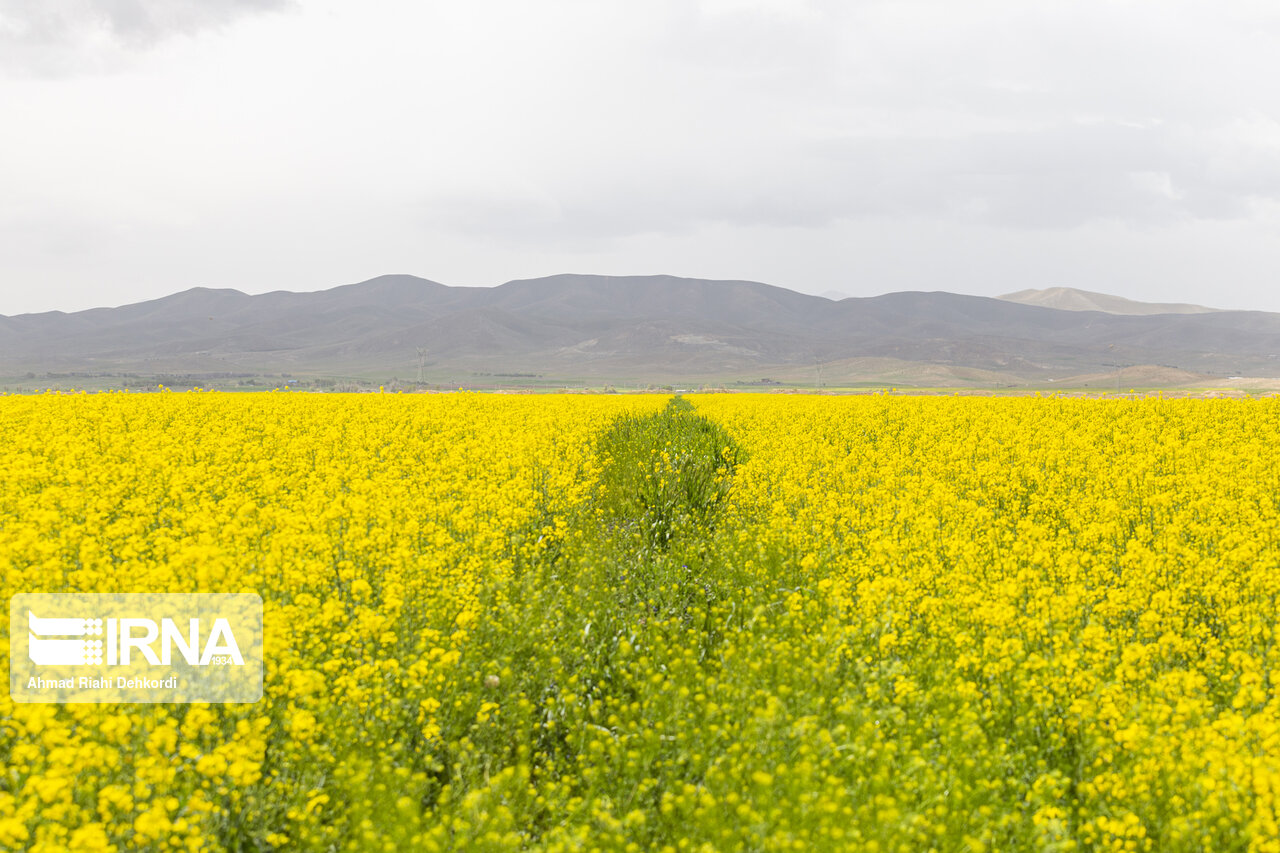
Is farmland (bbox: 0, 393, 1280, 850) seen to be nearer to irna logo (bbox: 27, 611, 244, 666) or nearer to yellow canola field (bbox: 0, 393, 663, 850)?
yellow canola field (bbox: 0, 393, 663, 850)

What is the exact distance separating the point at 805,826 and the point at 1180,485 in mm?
10475

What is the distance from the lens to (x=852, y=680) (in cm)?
540

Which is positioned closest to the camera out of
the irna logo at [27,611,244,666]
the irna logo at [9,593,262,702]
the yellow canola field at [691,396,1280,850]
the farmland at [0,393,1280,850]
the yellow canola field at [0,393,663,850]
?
the yellow canola field at [0,393,663,850]

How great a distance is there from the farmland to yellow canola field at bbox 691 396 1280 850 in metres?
0.04

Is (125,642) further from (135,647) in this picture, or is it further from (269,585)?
(269,585)

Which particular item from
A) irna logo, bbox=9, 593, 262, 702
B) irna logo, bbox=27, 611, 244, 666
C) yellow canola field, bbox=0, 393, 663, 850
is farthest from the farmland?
irna logo, bbox=27, 611, 244, 666

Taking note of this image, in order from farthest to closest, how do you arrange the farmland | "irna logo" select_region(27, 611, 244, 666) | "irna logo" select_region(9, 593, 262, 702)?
"irna logo" select_region(27, 611, 244, 666) < "irna logo" select_region(9, 593, 262, 702) < the farmland

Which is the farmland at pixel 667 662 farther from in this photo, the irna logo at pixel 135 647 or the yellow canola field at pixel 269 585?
the irna logo at pixel 135 647

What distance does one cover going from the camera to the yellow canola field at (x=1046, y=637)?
13.3 ft

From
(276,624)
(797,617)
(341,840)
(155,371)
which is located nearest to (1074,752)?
(797,617)

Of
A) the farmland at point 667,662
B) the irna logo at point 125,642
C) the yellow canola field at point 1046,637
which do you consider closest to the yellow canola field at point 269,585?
the farmland at point 667,662

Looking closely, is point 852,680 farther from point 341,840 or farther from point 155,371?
point 155,371

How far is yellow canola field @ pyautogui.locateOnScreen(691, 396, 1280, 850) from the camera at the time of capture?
13.3 ft

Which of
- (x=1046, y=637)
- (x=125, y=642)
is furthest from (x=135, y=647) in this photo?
(x=1046, y=637)
